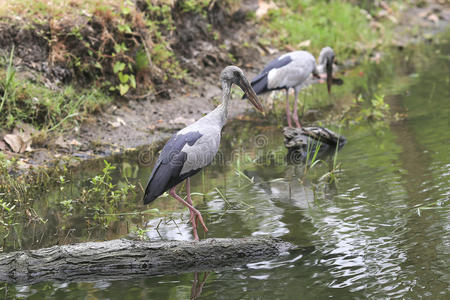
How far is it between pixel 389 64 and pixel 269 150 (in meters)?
7.04

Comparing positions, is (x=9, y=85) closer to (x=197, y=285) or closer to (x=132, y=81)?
(x=132, y=81)

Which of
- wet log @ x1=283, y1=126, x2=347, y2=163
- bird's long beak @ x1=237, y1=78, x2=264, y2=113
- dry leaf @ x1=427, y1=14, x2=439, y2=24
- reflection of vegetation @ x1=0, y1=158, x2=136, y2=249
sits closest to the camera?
reflection of vegetation @ x1=0, y1=158, x2=136, y2=249

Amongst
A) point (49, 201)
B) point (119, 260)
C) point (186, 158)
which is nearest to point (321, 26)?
point (49, 201)

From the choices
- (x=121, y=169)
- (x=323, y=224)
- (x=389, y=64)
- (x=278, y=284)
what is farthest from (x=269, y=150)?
(x=389, y=64)

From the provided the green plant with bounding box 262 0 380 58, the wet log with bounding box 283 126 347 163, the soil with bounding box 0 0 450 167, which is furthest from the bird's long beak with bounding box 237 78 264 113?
the green plant with bounding box 262 0 380 58

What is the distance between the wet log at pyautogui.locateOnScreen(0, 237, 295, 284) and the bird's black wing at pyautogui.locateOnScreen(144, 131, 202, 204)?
59 cm

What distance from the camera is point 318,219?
4.98 metres


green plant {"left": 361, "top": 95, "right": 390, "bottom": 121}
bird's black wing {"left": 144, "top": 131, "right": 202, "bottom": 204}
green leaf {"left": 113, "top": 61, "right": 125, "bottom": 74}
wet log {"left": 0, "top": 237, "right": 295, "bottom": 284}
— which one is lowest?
wet log {"left": 0, "top": 237, "right": 295, "bottom": 284}

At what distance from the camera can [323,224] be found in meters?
4.84

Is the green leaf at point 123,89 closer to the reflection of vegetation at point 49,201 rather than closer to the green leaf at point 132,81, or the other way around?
the green leaf at point 132,81

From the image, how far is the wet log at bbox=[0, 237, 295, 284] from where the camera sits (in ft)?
13.2

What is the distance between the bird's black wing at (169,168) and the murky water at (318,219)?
515 millimetres

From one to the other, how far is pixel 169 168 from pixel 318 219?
4.50 feet

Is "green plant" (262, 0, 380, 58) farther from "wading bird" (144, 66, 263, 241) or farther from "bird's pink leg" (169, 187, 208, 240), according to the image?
"bird's pink leg" (169, 187, 208, 240)
